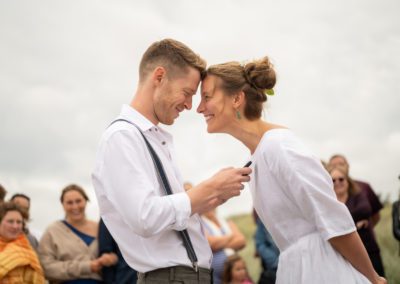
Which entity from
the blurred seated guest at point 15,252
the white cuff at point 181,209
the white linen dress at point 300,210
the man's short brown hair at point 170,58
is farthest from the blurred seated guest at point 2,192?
the white cuff at point 181,209

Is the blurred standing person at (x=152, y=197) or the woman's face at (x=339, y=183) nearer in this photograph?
the blurred standing person at (x=152, y=197)

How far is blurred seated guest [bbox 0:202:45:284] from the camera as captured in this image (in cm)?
562

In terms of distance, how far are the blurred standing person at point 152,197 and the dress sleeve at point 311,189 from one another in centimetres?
24

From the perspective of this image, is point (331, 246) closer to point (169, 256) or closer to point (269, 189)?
point (269, 189)

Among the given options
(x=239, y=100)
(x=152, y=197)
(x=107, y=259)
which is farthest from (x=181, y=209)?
(x=107, y=259)

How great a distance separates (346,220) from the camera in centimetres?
313

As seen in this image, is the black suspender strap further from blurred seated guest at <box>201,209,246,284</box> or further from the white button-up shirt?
blurred seated guest at <box>201,209,246,284</box>

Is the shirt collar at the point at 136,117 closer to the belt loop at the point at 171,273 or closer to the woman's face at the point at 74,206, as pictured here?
the belt loop at the point at 171,273

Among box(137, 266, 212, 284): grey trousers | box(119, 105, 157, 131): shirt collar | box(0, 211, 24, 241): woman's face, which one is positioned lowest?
box(137, 266, 212, 284): grey trousers

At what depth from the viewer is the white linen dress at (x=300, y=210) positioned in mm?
3094

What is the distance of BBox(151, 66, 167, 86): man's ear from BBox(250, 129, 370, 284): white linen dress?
0.73m

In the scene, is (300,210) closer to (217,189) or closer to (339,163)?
(217,189)

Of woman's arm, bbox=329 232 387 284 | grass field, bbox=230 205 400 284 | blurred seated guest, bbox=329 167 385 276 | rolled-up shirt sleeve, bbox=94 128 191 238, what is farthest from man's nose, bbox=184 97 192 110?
grass field, bbox=230 205 400 284

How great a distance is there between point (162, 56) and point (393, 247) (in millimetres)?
7097
